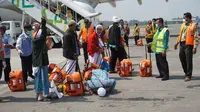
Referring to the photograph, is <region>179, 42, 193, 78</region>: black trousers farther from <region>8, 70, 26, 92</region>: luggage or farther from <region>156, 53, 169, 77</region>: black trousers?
<region>8, 70, 26, 92</region>: luggage

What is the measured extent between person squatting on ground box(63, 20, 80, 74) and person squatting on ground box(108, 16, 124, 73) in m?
2.77

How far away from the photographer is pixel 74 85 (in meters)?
7.72

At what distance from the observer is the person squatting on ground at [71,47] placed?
8.30 m

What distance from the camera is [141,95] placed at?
25.1ft

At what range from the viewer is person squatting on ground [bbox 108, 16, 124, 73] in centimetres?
1109

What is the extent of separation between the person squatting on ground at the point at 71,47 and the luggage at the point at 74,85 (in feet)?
2.69

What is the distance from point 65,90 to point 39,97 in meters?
0.71

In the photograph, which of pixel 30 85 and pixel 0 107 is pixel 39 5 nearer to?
pixel 30 85

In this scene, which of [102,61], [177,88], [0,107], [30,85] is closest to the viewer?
[0,107]

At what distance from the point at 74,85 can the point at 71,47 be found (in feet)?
3.73

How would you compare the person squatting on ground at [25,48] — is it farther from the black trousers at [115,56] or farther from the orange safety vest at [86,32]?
the black trousers at [115,56]

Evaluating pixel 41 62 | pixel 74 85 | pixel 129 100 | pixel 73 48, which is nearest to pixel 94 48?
pixel 73 48

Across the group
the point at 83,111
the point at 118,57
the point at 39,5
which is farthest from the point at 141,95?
the point at 39,5

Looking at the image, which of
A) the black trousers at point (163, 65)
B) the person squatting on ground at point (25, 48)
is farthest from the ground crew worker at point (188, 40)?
the person squatting on ground at point (25, 48)
